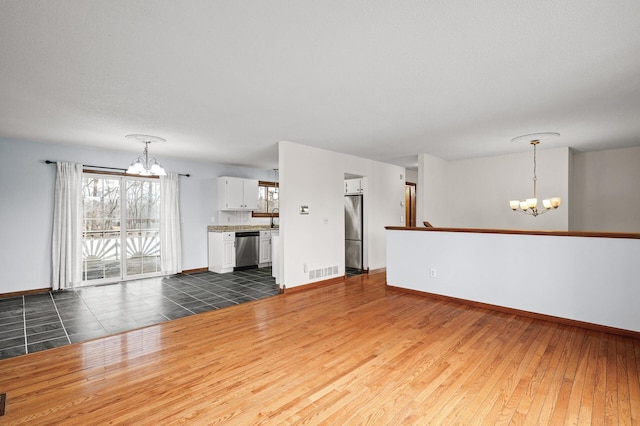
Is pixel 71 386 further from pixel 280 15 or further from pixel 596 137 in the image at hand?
pixel 596 137

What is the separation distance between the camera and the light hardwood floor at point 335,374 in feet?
6.55

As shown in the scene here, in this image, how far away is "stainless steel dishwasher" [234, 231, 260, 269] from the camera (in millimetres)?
6930

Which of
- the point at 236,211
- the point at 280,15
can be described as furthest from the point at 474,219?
the point at 280,15

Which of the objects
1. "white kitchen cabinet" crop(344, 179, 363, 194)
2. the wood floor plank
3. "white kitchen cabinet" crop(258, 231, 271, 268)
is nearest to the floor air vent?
"white kitchen cabinet" crop(344, 179, 363, 194)

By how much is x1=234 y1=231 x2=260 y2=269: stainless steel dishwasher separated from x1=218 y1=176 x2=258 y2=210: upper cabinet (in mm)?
694

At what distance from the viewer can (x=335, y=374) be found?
97.5 inches

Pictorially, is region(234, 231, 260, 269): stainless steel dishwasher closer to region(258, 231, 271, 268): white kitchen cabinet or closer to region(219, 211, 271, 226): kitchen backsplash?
region(258, 231, 271, 268): white kitchen cabinet

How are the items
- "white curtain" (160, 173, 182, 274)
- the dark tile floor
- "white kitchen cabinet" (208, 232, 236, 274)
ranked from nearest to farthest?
1. the dark tile floor
2. "white curtain" (160, 173, 182, 274)
3. "white kitchen cabinet" (208, 232, 236, 274)

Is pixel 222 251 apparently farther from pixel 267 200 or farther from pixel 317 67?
pixel 317 67

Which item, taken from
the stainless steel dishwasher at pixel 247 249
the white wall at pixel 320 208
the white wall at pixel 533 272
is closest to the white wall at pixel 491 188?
the white wall at pixel 320 208

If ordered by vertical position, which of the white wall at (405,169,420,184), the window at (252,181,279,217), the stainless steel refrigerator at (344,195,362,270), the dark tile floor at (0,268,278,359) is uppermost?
the white wall at (405,169,420,184)

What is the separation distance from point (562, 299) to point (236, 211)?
6189 millimetres

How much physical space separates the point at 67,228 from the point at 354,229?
5.11m


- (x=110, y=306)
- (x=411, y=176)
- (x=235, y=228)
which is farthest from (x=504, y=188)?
(x=110, y=306)
